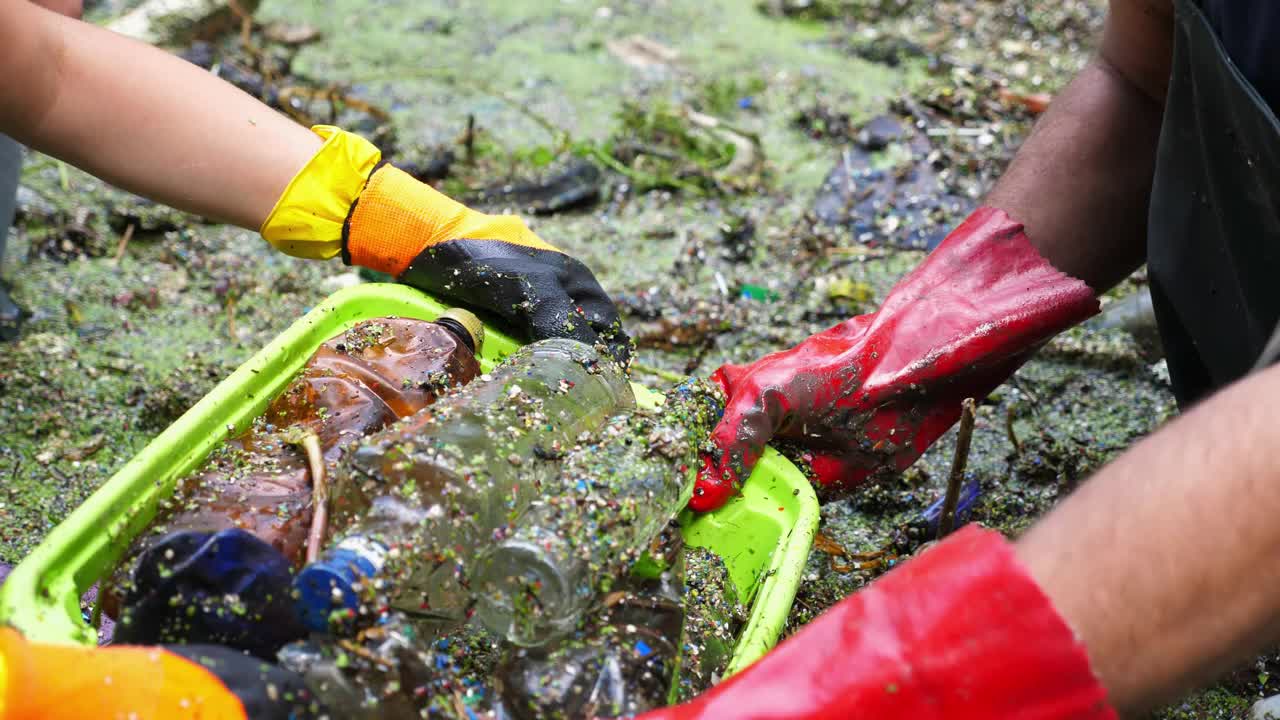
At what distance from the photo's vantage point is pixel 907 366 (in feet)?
6.61

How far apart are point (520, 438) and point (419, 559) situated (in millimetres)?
310

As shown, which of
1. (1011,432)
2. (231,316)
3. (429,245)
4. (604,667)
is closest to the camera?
(604,667)

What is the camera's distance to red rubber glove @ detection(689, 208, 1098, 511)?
2006mm

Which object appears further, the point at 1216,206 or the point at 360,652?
the point at 1216,206

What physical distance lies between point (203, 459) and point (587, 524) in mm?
754

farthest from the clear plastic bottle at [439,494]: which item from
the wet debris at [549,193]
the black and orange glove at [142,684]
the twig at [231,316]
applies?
the wet debris at [549,193]

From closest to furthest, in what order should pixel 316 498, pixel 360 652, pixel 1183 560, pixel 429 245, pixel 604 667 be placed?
1. pixel 1183 560
2. pixel 360 652
3. pixel 604 667
4. pixel 316 498
5. pixel 429 245

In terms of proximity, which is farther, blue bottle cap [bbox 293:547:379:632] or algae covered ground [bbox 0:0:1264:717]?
algae covered ground [bbox 0:0:1264:717]

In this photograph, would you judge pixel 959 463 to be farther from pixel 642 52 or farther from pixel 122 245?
pixel 642 52

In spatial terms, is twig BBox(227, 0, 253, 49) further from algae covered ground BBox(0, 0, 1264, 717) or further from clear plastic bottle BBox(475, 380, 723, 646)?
clear plastic bottle BBox(475, 380, 723, 646)

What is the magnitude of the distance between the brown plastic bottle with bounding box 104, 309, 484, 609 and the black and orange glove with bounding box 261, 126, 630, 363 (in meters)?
0.11

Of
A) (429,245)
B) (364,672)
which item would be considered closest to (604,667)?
(364,672)

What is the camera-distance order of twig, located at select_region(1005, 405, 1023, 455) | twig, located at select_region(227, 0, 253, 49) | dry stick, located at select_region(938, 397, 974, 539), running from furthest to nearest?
1. twig, located at select_region(227, 0, 253, 49)
2. twig, located at select_region(1005, 405, 1023, 455)
3. dry stick, located at select_region(938, 397, 974, 539)

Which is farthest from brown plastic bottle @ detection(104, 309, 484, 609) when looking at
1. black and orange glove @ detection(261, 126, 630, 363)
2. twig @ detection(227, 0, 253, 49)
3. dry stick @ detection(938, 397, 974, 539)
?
twig @ detection(227, 0, 253, 49)
